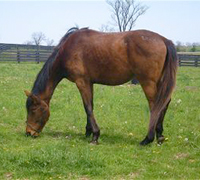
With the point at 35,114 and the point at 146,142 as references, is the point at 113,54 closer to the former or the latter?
the point at 146,142

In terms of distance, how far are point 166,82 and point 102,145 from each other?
177 cm

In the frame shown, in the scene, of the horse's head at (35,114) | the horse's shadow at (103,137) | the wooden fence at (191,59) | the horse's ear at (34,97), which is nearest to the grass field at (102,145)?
the horse's shadow at (103,137)

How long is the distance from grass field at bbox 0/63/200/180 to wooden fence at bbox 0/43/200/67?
21.4 metres

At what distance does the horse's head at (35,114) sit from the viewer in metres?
6.98

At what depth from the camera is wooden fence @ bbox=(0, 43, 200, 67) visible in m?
31.3

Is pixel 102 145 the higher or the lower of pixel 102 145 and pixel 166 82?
the lower

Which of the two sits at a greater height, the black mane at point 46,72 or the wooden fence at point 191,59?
the black mane at point 46,72

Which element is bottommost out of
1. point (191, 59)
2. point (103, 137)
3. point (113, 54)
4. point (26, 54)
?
point (103, 137)

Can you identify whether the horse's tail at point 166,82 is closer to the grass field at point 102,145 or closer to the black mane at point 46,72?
the grass field at point 102,145

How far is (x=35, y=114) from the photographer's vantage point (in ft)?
22.9

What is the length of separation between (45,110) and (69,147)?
1.35 metres

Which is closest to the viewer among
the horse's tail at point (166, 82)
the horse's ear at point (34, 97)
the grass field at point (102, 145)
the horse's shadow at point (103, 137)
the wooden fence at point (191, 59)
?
the grass field at point (102, 145)

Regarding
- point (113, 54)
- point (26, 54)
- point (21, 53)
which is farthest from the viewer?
point (26, 54)

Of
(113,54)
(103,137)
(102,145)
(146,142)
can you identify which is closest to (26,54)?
(103,137)
